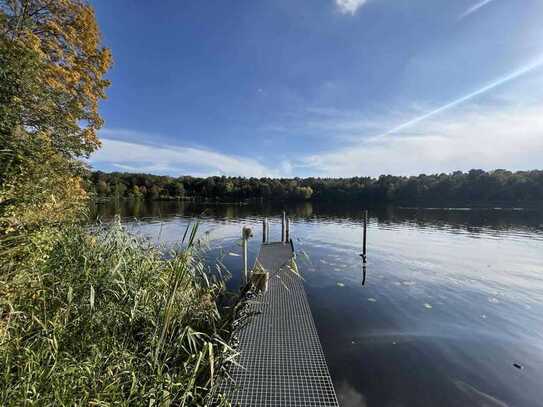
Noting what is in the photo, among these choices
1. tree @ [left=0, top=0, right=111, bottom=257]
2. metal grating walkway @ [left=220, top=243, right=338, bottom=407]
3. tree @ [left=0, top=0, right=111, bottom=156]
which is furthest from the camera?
tree @ [left=0, top=0, right=111, bottom=156]

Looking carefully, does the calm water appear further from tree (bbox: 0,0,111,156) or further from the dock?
tree (bbox: 0,0,111,156)

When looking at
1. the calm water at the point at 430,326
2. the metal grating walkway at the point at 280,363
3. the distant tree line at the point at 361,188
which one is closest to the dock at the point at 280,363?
the metal grating walkway at the point at 280,363

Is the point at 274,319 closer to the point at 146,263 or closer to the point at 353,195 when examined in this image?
the point at 146,263

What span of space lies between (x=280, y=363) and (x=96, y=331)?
8.57ft

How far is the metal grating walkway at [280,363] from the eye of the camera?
341 centimetres

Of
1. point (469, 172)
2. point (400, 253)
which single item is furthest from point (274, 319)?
point (469, 172)

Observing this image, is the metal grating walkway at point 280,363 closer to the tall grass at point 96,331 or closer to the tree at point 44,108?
the tall grass at point 96,331

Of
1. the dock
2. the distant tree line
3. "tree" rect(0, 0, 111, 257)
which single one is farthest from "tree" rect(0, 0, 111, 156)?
the distant tree line

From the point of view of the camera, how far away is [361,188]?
257ft

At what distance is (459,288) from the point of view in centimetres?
923

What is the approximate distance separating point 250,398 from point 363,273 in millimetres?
8530

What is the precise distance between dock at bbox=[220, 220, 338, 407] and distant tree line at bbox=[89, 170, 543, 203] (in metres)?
57.2

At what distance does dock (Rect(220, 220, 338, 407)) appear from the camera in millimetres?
3414

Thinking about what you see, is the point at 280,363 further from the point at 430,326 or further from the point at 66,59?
the point at 66,59
